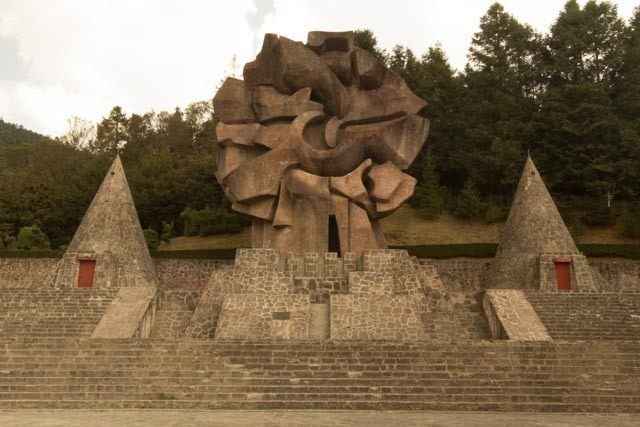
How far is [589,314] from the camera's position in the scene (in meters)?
14.6

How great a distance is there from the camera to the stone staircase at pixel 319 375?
947cm

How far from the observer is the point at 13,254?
77.8 ft

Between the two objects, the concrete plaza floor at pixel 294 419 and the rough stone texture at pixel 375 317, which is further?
the rough stone texture at pixel 375 317

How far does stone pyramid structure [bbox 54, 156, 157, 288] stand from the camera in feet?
60.7

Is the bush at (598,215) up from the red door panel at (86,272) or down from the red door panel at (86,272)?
up

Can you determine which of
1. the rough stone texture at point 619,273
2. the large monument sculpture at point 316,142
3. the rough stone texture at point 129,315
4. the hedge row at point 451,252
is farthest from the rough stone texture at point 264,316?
the rough stone texture at point 619,273

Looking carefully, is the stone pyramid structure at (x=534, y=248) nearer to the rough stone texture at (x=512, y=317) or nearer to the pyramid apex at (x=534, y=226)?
the pyramid apex at (x=534, y=226)

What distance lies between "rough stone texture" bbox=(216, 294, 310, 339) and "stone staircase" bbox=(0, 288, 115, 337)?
278cm

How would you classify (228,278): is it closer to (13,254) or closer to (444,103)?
(13,254)

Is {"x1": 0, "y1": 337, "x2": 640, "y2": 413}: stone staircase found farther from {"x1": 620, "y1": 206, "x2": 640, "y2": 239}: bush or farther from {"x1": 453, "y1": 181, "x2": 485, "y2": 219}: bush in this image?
{"x1": 453, "y1": 181, "x2": 485, "y2": 219}: bush

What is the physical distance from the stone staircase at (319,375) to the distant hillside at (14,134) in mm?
54300

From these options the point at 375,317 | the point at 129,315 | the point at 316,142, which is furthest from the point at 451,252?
the point at 129,315

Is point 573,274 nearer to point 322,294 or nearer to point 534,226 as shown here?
point 534,226

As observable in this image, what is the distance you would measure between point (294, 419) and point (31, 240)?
73.8ft
